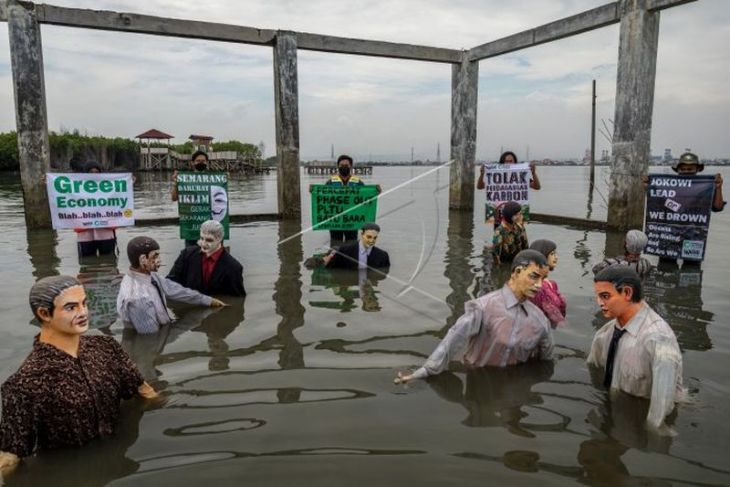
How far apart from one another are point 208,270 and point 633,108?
10849mm

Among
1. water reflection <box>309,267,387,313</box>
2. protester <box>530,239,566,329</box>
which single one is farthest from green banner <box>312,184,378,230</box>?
protester <box>530,239,566,329</box>

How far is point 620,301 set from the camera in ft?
13.7

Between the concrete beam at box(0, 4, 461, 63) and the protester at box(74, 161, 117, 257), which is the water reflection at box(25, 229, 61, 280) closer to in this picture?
the protester at box(74, 161, 117, 257)

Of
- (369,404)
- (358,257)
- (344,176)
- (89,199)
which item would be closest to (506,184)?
(344,176)

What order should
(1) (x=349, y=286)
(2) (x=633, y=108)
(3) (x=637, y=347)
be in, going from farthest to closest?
(2) (x=633, y=108), (1) (x=349, y=286), (3) (x=637, y=347)

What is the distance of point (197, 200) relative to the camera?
36.6 ft

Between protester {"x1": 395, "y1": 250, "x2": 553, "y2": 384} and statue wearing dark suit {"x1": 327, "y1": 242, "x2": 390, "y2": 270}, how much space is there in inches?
178

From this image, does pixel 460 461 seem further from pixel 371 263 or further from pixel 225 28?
pixel 225 28

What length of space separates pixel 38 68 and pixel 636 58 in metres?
14.2

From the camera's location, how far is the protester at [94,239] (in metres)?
10.8

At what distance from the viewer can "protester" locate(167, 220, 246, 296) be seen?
7434 mm

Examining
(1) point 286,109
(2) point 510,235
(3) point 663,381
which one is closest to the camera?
(3) point 663,381

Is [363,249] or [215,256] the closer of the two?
[215,256]

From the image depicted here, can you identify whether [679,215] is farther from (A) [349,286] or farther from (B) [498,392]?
(B) [498,392]
